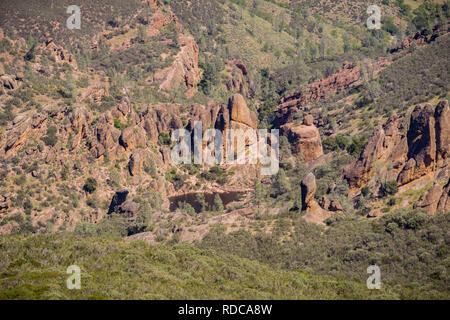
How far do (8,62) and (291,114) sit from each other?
290ft

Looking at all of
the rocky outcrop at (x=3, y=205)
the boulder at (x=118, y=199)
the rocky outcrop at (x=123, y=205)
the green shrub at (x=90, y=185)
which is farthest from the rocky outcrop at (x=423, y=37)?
the rocky outcrop at (x=3, y=205)

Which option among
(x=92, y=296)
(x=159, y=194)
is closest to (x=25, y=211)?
(x=159, y=194)

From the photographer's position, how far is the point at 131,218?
109m

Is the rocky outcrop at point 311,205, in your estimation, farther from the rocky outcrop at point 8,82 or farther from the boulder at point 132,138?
the rocky outcrop at point 8,82

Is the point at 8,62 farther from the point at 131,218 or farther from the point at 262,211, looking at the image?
the point at 262,211

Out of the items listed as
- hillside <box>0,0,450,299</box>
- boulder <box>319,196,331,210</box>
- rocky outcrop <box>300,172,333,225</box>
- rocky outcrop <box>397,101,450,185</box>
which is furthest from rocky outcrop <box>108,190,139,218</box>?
rocky outcrop <box>397,101,450,185</box>

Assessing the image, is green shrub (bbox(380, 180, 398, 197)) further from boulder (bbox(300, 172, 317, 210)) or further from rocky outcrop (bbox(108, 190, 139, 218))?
rocky outcrop (bbox(108, 190, 139, 218))

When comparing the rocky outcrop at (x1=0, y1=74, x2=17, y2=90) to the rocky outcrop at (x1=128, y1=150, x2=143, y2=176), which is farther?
the rocky outcrop at (x1=128, y1=150, x2=143, y2=176)

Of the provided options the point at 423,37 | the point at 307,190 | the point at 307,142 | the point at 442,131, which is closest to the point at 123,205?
the point at 307,190

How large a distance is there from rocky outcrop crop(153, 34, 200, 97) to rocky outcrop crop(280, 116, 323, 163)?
46.9m

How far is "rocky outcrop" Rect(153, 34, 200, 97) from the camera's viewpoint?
591ft

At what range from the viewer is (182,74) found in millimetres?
187125

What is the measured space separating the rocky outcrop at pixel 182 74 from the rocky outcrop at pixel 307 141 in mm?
46865
